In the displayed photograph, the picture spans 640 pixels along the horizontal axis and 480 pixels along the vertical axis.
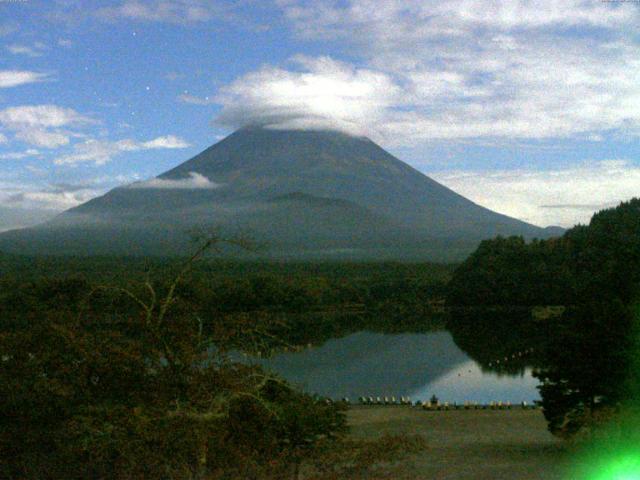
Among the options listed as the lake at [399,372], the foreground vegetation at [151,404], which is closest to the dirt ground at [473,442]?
the foreground vegetation at [151,404]

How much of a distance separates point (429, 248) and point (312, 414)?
112 metres

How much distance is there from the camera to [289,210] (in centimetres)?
13212

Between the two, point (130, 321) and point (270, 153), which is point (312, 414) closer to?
point (130, 321)

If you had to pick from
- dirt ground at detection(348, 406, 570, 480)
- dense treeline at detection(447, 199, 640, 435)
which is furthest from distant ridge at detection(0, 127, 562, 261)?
dirt ground at detection(348, 406, 570, 480)

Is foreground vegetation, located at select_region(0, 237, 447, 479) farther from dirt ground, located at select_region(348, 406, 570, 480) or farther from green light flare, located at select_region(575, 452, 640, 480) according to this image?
green light flare, located at select_region(575, 452, 640, 480)

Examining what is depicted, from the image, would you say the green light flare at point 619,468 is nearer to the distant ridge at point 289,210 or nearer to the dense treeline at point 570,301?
the dense treeline at point 570,301

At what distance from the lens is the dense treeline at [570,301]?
10.6 metres

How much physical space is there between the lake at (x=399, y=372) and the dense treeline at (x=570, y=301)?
2.05 m

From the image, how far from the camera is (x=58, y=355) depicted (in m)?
5.22

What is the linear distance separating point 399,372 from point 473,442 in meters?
15.9

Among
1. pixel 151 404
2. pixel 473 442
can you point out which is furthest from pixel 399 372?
pixel 151 404

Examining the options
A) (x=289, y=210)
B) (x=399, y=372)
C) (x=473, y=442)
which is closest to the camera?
(x=473, y=442)

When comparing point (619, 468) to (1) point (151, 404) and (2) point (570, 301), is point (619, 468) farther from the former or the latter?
(2) point (570, 301)

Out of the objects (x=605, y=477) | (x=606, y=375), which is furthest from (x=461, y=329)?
(x=605, y=477)
